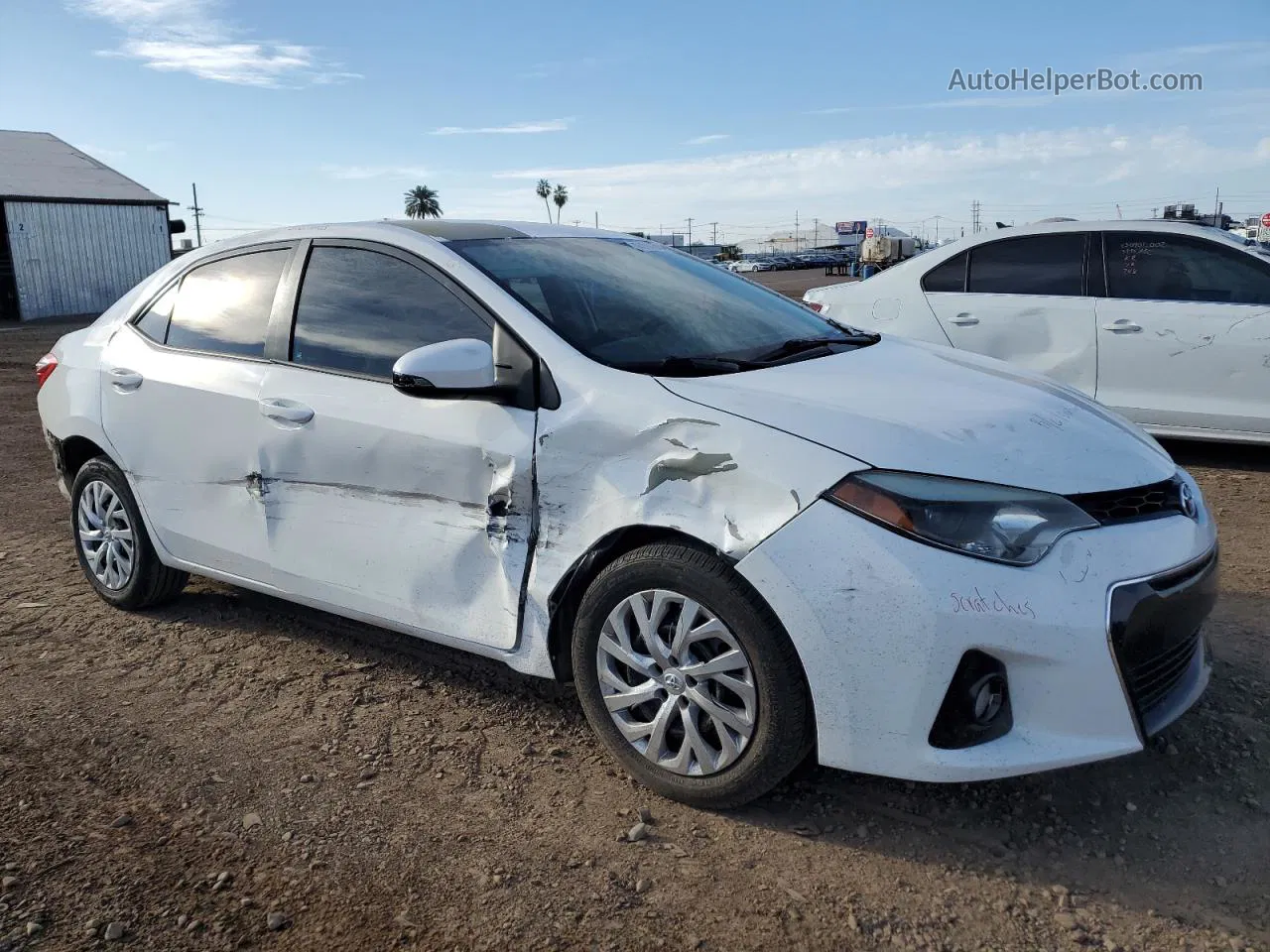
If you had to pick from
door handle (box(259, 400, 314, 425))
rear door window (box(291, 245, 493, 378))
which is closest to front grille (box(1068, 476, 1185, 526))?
rear door window (box(291, 245, 493, 378))

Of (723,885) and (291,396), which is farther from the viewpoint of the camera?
(291,396)

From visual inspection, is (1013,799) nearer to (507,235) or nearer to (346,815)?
(346,815)

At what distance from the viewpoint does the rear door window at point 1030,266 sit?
7008 mm

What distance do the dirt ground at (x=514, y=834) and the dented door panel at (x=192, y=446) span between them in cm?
52

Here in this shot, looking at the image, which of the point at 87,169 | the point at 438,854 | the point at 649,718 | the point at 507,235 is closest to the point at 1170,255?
the point at 507,235

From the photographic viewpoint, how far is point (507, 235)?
3818mm

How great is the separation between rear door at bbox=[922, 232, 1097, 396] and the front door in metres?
4.67

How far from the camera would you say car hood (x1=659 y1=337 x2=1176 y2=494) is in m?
2.64

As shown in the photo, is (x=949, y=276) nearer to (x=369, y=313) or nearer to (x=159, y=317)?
(x=369, y=313)

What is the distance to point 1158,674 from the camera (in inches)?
105

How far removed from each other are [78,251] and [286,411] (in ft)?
95.6

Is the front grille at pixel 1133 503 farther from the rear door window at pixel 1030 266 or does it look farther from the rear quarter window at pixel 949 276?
the rear quarter window at pixel 949 276

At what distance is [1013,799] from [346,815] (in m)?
1.86

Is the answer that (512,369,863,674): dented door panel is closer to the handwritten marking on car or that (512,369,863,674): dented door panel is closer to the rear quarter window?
the handwritten marking on car
